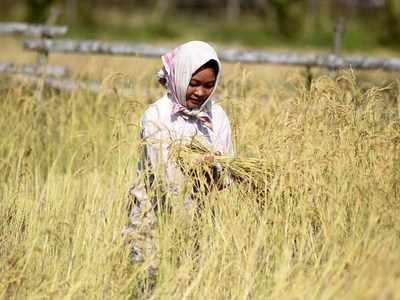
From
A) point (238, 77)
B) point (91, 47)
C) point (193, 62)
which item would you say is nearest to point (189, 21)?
point (91, 47)

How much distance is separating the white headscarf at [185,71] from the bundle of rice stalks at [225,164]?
24cm

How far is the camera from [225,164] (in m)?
3.26

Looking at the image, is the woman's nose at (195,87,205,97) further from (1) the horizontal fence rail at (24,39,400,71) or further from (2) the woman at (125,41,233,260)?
(1) the horizontal fence rail at (24,39,400,71)

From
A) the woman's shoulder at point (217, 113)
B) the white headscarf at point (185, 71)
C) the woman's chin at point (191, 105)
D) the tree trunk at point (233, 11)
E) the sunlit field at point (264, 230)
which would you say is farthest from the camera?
the tree trunk at point (233, 11)

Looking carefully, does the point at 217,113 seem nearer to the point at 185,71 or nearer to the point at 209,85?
the point at 209,85

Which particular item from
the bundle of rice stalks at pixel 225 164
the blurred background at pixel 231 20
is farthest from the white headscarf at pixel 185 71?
the blurred background at pixel 231 20

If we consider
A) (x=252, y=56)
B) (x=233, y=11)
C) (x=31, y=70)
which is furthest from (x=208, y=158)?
(x=233, y=11)

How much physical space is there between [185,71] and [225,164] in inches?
16.8

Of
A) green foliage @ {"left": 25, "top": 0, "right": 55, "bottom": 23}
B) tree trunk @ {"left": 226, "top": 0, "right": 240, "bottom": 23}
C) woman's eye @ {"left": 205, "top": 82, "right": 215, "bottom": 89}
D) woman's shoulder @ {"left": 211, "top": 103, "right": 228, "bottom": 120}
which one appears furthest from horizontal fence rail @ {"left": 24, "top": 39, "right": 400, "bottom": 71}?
tree trunk @ {"left": 226, "top": 0, "right": 240, "bottom": 23}

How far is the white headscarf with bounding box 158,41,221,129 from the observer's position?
3395 mm

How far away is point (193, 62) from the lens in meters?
3.39

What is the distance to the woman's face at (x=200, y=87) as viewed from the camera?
11.3 ft

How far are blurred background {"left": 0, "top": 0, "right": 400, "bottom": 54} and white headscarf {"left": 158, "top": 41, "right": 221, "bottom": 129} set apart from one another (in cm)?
1365

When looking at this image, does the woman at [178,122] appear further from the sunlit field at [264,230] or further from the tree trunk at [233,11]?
the tree trunk at [233,11]
